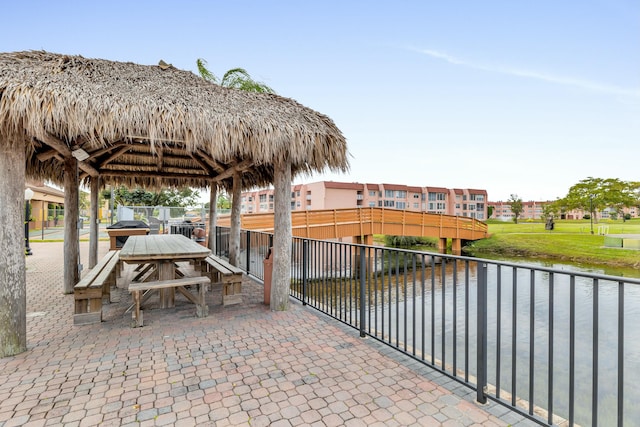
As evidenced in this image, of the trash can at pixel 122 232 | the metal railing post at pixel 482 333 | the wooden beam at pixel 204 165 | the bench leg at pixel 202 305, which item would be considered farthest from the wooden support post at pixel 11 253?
the trash can at pixel 122 232

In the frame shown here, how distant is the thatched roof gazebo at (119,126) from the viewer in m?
3.14

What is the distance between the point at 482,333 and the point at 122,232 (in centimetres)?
1089

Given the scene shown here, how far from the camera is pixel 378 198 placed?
49.3 m

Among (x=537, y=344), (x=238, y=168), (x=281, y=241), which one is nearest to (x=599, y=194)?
(x=537, y=344)

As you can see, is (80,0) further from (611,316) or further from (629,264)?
(629,264)

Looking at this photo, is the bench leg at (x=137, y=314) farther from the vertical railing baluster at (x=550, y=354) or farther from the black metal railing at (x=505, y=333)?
the vertical railing baluster at (x=550, y=354)

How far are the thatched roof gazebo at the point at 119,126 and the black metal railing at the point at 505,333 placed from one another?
3.56 ft

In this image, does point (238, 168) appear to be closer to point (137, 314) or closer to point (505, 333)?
point (137, 314)

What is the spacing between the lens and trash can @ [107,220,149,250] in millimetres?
10031

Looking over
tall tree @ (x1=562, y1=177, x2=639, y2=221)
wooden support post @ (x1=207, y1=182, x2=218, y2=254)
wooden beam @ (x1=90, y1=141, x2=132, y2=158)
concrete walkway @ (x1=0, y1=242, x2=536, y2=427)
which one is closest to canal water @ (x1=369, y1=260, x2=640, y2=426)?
concrete walkway @ (x1=0, y1=242, x2=536, y2=427)

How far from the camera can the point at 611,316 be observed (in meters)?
7.08

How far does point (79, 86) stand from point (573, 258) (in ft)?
77.4

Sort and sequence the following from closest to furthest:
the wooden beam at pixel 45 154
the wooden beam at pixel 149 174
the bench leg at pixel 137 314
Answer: the bench leg at pixel 137 314 < the wooden beam at pixel 45 154 < the wooden beam at pixel 149 174

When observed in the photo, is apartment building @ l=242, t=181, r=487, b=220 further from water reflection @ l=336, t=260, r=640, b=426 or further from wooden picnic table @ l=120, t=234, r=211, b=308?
wooden picnic table @ l=120, t=234, r=211, b=308
